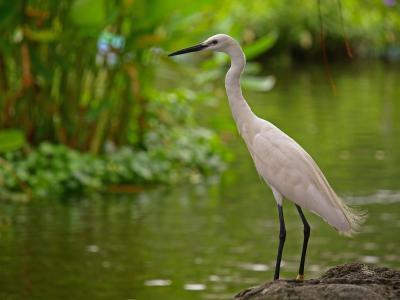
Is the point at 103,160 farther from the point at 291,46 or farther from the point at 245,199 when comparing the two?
the point at 291,46

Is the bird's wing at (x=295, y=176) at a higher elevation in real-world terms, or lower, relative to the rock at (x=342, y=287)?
higher

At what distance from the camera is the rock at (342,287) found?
482 centimetres

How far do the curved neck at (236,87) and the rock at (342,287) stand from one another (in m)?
0.83

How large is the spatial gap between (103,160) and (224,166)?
208cm

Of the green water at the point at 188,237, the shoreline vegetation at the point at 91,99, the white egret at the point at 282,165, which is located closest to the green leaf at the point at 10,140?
the shoreline vegetation at the point at 91,99

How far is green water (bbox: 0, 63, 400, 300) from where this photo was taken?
30.6ft

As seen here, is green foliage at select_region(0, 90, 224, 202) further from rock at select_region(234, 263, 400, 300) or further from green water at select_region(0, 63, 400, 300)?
rock at select_region(234, 263, 400, 300)

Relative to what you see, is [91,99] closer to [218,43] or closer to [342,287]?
[218,43]

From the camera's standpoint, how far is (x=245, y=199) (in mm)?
13023

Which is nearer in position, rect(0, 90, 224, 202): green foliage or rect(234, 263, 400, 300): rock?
rect(234, 263, 400, 300): rock

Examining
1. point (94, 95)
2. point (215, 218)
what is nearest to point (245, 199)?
point (215, 218)

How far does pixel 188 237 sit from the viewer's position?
1097 cm

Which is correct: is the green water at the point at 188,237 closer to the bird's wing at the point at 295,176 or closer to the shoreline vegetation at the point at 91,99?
the shoreline vegetation at the point at 91,99

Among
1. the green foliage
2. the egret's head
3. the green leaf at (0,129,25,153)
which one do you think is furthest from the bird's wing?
the green foliage
